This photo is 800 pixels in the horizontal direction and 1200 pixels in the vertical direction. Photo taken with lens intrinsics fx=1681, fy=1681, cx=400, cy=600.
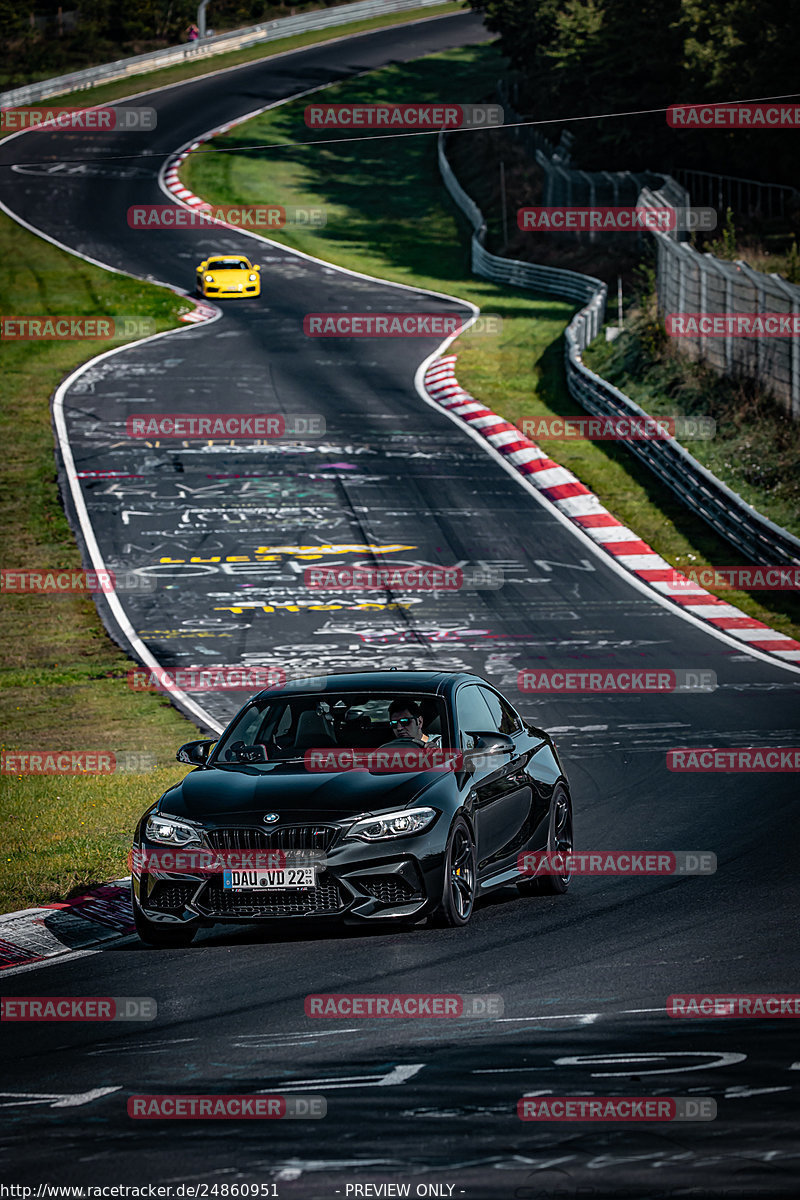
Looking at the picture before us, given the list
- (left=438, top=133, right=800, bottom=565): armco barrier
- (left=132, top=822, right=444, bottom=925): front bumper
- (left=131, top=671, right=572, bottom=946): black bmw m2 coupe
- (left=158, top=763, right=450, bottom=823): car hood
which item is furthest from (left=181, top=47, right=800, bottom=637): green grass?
(left=132, top=822, right=444, bottom=925): front bumper

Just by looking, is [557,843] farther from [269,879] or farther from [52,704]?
[52,704]

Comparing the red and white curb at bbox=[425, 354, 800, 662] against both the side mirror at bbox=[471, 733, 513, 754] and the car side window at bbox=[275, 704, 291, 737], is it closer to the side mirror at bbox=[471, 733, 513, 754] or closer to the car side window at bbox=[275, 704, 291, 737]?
the side mirror at bbox=[471, 733, 513, 754]

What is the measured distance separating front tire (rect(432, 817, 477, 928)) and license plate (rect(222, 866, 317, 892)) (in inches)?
29.2

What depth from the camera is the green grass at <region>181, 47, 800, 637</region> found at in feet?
92.3

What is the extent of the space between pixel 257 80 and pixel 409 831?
8078 centimetres

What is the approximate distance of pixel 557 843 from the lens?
10898 millimetres

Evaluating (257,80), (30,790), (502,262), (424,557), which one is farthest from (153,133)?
(30,790)

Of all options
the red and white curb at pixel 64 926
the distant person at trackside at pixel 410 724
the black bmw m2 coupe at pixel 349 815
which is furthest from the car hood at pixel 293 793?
the red and white curb at pixel 64 926

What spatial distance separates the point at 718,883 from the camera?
33.8 ft

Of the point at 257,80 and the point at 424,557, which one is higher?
the point at 257,80

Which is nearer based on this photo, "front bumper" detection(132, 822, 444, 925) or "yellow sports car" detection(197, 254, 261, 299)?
A: "front bumper" detection(132, 822, 444, 925)

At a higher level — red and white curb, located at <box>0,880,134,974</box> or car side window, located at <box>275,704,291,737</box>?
car side window, located at <box>275,704,291,737</box>

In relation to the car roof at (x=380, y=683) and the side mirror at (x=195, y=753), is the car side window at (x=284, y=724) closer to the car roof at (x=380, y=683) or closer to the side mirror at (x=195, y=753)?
the car roof at (x=380, y=683)

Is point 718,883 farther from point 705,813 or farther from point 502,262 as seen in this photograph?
point 502,262
